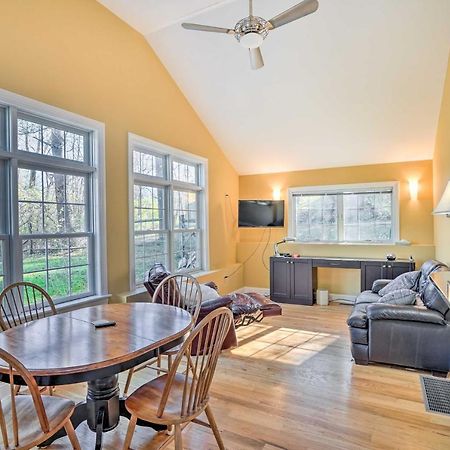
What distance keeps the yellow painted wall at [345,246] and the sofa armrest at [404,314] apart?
2587mm

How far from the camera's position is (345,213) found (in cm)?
620

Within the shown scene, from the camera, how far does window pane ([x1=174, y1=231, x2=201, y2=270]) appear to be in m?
5.25

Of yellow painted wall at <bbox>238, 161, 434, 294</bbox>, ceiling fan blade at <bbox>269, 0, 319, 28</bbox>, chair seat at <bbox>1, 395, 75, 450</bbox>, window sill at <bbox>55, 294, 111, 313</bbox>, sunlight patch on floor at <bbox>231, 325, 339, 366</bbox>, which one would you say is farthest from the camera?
yellow painted wall at <bbox>238, 161, 434, 294</bbox>

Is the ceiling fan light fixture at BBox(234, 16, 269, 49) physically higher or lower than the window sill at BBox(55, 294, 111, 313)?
higher

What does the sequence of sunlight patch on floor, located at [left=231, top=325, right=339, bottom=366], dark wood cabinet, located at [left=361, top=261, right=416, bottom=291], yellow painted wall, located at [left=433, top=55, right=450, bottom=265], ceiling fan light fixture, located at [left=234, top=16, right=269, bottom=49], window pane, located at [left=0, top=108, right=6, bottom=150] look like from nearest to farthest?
1. ceiling fan light fixture, located at [left=234, top=16, right=269, bottom=49]
2. window pane, located at [left=0, top=108, right=6, bottom=150]
3. sunlight patch on floor, located at [left=231, top=325, right=339, bottom=366]
4. yellow painted wall, located at [left=433, top=55, right=450, bottom=265]
5. dark wood cabinet, located at [left=361, top=261, right=416, bottom=291]

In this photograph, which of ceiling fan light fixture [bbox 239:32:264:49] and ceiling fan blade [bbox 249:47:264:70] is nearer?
ceiling fan light fixture [bbox 239:32:264:49]

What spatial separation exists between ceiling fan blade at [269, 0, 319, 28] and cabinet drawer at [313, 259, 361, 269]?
4.00m

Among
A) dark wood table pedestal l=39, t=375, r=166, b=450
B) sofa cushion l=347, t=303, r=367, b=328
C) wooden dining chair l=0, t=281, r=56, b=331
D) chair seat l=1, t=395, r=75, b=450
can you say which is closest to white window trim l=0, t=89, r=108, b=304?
wooden dining chair l=0, t=281, r=56, b=331

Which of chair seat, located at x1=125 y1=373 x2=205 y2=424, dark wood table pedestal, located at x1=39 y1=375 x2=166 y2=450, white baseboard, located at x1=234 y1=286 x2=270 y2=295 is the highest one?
chair seat, located at x1=125 y1=373 x2=205 y2=424

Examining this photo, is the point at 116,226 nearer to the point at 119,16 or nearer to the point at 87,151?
the point at 87,151

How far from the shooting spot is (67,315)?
239cm

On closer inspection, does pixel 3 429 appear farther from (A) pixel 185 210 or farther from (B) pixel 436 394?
(A) pixel 185 210

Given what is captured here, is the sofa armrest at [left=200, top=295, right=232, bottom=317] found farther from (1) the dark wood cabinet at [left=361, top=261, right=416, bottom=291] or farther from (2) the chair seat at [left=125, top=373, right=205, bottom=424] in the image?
(1) the dark wood cabinet at [left=361, top=261, right=416, bottom=291]

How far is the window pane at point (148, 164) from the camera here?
444cm
